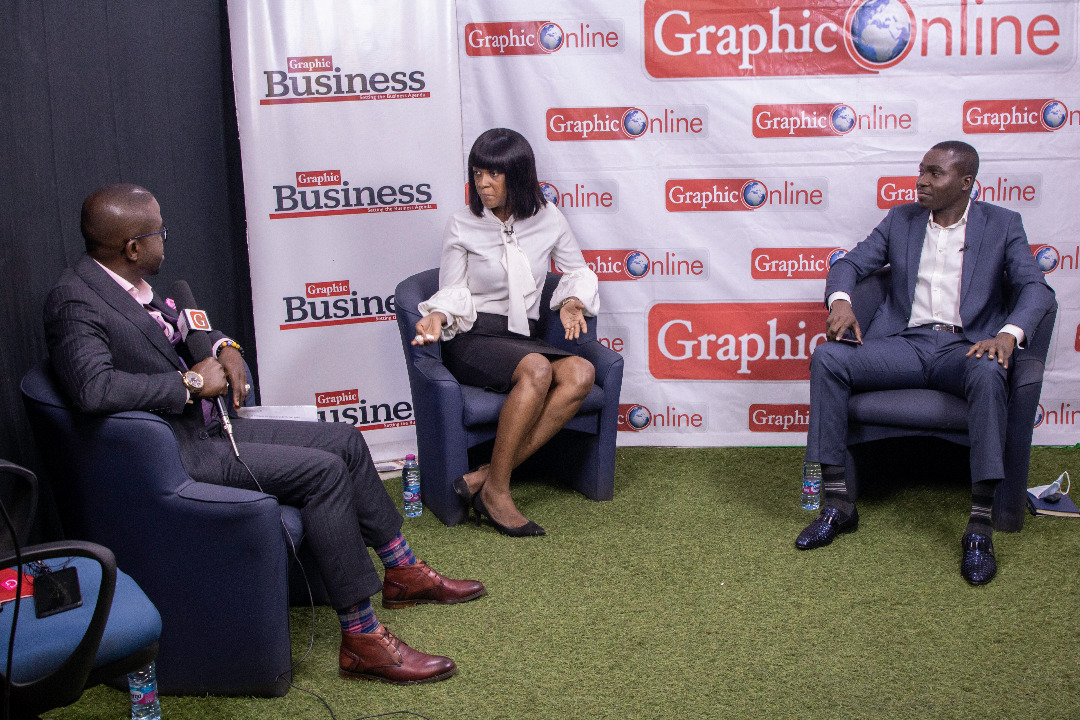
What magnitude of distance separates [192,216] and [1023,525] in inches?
130

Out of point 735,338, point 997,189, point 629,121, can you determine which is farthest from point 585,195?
point 997,189

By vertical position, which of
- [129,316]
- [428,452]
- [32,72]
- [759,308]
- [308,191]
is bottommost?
[428,452]

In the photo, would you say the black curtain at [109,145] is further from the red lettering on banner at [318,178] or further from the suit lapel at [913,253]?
the suit lapel at [913,253]

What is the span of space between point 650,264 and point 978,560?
1.93m

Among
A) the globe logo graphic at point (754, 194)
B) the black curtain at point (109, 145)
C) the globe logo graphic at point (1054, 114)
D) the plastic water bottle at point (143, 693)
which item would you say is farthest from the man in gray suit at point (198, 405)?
the globe logo graphic at point (1054, 114)

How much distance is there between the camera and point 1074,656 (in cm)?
246

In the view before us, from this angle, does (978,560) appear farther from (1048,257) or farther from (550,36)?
(550,36)

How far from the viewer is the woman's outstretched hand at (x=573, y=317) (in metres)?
3.66

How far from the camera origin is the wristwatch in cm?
237

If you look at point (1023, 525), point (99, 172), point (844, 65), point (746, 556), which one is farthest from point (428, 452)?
point (844, 65)

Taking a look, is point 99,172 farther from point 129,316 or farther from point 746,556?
point 746,556

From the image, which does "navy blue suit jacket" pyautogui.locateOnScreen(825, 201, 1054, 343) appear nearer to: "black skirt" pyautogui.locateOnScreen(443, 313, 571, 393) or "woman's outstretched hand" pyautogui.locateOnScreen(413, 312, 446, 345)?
"black skirt" pyautogui.locateOnScreen(443, 313, 571, 393)

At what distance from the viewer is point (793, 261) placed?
4.25 m

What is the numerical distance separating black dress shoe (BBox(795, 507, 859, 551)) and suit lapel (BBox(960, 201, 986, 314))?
93 centimetres
